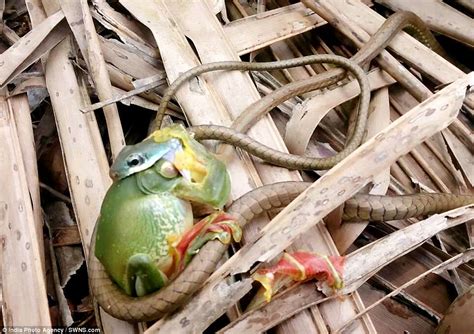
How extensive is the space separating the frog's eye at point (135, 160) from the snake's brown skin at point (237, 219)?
0.63 feet

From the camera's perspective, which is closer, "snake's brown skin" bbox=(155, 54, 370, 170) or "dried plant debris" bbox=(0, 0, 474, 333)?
"dried plant debris" bbox=(0, 0, 474, 333)

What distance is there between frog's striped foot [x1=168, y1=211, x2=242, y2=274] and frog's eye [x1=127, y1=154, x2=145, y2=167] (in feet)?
0.48

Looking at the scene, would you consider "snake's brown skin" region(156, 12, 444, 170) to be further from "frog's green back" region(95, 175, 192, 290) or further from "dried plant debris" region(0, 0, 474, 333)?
"frog's green back" region(95, 175, 192, 290)

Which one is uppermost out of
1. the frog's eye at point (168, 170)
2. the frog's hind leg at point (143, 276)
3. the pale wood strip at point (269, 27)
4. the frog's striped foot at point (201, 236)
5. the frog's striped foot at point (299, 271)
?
the pale wood strip at point (269, 27)

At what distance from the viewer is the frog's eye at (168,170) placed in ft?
3.71

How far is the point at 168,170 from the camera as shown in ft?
3.72

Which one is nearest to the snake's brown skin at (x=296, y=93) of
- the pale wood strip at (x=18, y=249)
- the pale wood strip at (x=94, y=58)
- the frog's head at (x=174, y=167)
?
the pale wood strip at (x=94, y=58)

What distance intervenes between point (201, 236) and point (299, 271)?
19cm

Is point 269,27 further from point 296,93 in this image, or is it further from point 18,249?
point 18,249

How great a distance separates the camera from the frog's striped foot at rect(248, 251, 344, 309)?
3.79 ft

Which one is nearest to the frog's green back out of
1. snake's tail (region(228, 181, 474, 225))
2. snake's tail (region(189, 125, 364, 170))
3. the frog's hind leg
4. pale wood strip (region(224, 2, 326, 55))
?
the frog's hind leg

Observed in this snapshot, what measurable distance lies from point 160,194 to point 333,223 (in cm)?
39

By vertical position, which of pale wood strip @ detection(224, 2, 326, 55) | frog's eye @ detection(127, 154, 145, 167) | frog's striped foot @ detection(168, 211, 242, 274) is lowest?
frog's striped foot @ detection(168, 211, 242, 274)

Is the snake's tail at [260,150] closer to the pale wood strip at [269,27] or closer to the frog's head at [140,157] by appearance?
the frog's head at [140,157]
